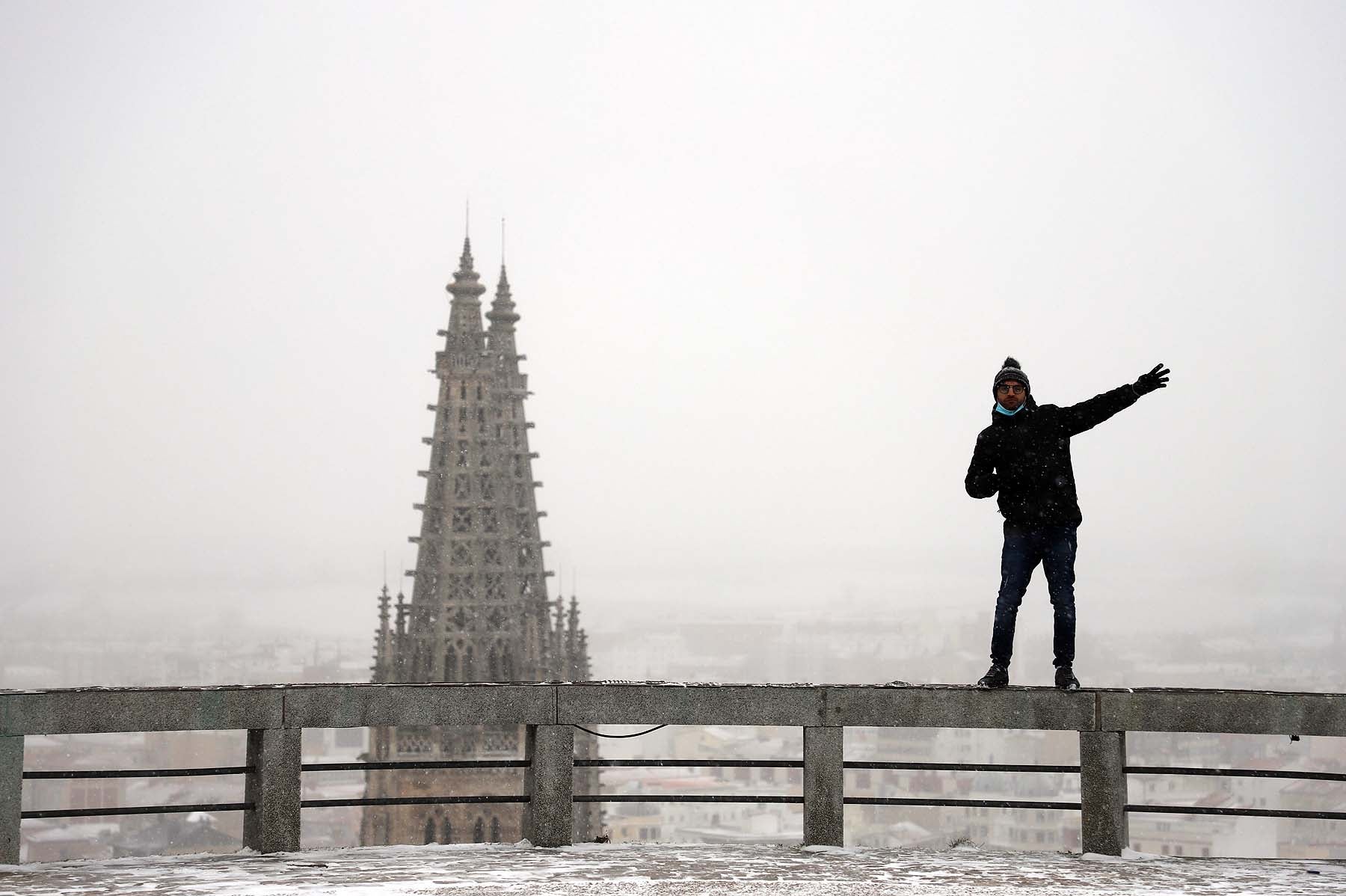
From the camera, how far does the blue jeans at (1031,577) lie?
11484 millimetres

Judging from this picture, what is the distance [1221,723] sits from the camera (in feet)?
36.4

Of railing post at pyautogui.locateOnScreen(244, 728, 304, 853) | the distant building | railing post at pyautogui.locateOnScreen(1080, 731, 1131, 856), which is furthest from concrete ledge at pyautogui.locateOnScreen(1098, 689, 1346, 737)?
the distant building

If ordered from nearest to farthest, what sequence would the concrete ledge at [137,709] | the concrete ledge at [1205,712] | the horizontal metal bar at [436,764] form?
the horizontal metal bar at [436,764] < the concrete ledge at [137,709] < the concrete ledge at [1205,712]

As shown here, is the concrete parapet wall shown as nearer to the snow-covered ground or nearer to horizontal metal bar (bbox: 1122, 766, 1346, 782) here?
horizontal metal bar (bbox: 1122, 766, 1346, 782)

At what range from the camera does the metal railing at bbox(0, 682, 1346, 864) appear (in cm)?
1094

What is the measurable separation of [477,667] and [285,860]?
302 ft

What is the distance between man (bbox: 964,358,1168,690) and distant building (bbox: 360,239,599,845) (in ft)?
285

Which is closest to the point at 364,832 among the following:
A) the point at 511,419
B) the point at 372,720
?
the point at 511,419

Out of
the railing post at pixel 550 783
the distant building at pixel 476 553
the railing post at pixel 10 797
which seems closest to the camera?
the railing post at pixel 10 797

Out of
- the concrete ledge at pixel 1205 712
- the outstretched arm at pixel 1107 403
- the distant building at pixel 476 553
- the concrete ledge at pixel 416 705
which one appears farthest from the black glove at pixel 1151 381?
the distant building at pixel 476 553

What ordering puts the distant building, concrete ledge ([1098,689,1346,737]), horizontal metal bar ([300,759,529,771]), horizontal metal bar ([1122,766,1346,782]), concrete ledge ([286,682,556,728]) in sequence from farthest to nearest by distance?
the distant building
concrete ledge ([286,682,556,728])
concrete ledge ([1098,689,1346,737])
horizontal metal bar ([300,759,529,771])
horizontal metal bar ([1122,766,1346,782])

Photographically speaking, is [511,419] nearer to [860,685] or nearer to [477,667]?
[477,667]

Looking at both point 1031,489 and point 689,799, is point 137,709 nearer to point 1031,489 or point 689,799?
point 689,799

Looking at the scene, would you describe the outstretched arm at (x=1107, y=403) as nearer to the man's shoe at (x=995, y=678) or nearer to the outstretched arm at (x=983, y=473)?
the outstretched arm at (x=983, y=473)
